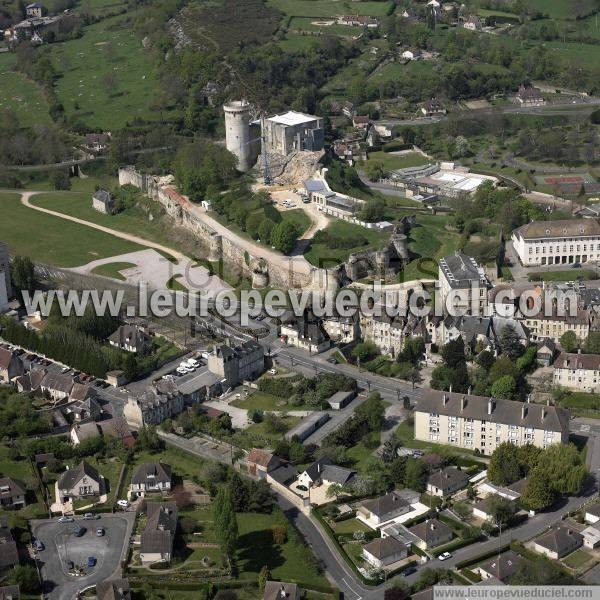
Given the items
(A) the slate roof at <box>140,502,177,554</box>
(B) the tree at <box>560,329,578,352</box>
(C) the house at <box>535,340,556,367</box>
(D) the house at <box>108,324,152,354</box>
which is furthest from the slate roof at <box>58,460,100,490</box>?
(B) the tree at <box>560,329,578,352</box>

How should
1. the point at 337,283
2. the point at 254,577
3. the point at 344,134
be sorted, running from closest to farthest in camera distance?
the point at 254,577 → the point at 337,283 → the point at 344,134

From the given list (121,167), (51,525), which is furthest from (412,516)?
(121,167)

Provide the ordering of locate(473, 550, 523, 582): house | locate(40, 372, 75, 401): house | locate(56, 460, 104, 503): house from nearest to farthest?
locate(473, 550, 523, 582): house, locate(56, 460, 104, 503): house, locate(40, 372, 75, 401): house

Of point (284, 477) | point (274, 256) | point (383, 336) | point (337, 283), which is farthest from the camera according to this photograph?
point (274, 256)

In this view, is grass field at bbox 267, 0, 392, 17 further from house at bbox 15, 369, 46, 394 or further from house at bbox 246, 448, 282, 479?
house at bbox 246, 448, 282, 479

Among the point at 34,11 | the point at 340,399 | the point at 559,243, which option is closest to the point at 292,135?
the point at 559,243

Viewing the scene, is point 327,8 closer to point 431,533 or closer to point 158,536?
point 431,533

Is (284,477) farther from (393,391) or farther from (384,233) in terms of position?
(384,233)
